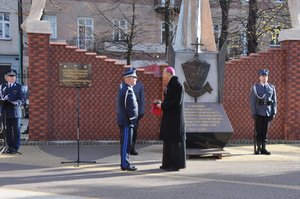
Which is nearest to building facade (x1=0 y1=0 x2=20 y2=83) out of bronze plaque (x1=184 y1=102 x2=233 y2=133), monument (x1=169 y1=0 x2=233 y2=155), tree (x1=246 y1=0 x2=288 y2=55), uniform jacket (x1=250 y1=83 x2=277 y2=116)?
tree (x1=246 y1=0 x2=288 y2=55)

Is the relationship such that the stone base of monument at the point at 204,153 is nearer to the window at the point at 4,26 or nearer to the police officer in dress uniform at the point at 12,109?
the police officer in dress uniform at the point at 12,109

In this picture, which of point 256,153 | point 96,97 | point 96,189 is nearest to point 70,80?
point 96,97

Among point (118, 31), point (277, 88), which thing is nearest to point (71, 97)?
point (277, 88)

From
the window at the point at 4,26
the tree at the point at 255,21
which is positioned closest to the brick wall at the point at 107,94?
the tree at the point at 255,21

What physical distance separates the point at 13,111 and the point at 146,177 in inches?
171

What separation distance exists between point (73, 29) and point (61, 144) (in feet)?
74.6

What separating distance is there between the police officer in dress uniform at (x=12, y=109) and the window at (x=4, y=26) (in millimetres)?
24346

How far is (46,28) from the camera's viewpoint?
505 inches

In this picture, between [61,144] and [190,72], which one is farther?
[61,144]

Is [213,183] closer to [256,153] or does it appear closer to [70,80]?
[256,153]

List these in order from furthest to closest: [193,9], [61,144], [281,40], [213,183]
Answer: [281,40], [61,144], [193,9], [213,183]

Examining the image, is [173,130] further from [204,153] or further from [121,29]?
[121,29]

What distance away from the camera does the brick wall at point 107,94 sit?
1287cm

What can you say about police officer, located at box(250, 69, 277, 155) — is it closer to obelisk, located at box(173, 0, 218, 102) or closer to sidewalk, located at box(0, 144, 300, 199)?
sidewalk, located at box(0, 144, 300, 199)
